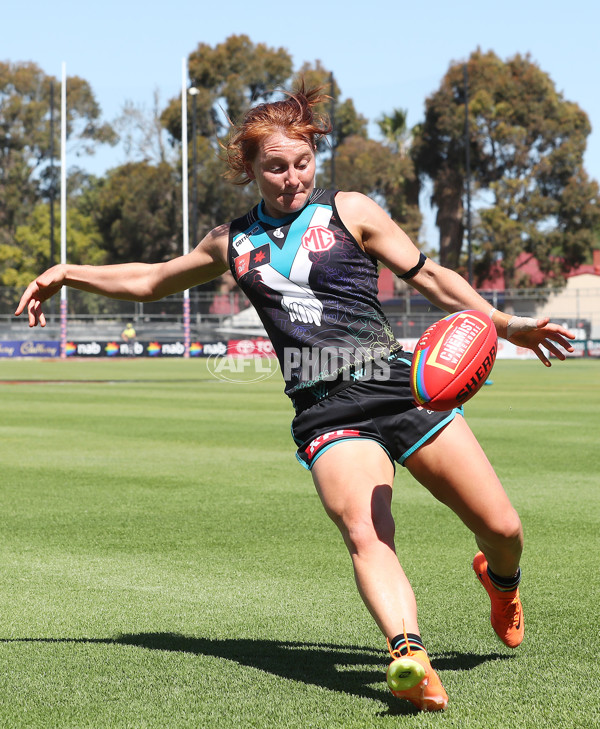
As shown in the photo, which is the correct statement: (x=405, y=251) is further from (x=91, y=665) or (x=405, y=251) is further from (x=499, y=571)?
(x=91, y=665)

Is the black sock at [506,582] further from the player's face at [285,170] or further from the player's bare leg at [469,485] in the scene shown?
the player's face at [285,170]

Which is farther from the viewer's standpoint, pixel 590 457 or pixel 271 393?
pixel 271 393

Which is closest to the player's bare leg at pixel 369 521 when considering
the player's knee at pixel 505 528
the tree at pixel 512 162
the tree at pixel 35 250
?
the player's knee at pixel 505 528

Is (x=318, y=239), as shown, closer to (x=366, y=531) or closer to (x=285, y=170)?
(x=285, y=170)

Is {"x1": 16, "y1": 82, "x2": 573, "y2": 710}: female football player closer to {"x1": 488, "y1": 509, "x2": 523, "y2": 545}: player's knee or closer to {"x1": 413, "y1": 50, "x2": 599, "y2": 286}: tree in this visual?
{"x1": 488, "y1": 509, "x2": 523, "y2": 545}: player's knee

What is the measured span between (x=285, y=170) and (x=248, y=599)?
259 cm

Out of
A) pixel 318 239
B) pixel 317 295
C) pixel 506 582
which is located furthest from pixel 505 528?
pixel 318 239

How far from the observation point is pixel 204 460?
12.5 metres

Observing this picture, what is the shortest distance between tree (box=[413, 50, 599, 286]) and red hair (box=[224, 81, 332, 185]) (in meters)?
58.7

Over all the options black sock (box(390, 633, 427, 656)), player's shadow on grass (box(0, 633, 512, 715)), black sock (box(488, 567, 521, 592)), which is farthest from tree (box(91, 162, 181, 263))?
black sock (box(390, 633, 427, 656))

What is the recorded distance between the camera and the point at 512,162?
64000 mm

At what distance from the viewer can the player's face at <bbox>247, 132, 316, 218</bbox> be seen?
433 centimetres

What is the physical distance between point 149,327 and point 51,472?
4422 cm

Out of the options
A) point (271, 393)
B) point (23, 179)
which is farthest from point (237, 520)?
point (23, 179)
